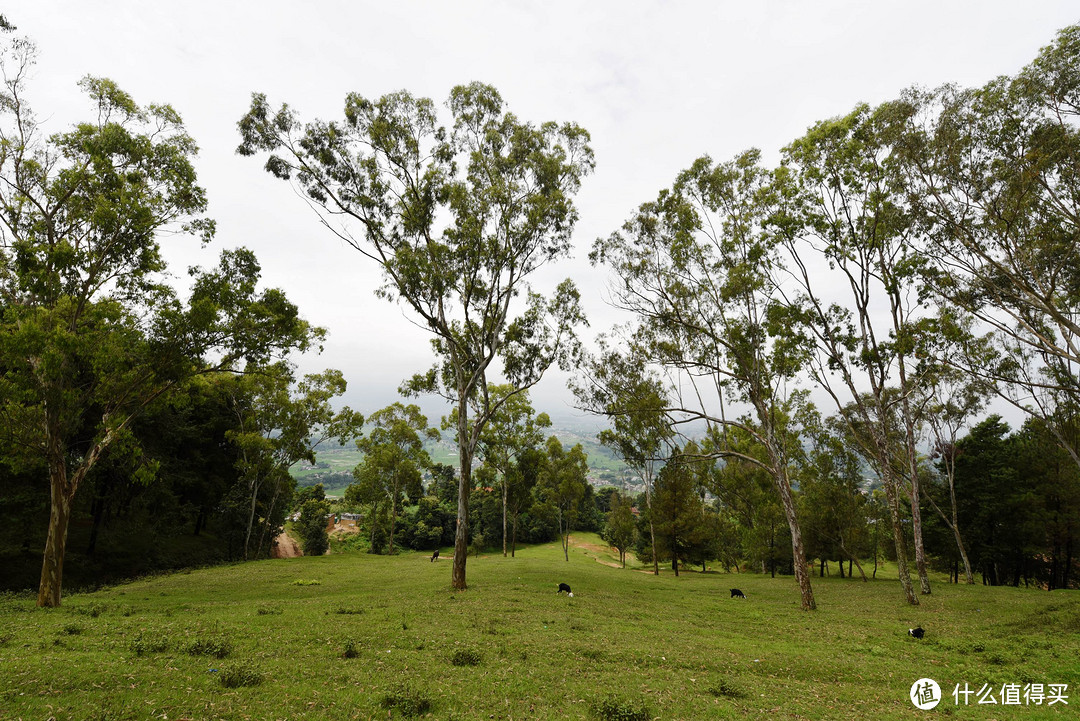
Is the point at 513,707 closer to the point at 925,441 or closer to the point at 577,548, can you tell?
the point at 925,441

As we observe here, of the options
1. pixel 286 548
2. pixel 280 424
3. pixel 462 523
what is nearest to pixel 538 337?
pixel 462 523

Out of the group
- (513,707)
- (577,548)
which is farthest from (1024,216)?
(577,548)

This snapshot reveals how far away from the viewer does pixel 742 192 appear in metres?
23.6

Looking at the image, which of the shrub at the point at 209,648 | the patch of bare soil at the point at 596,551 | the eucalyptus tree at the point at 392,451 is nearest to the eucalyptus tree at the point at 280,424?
the eucalyptus tree at the point at 392,451

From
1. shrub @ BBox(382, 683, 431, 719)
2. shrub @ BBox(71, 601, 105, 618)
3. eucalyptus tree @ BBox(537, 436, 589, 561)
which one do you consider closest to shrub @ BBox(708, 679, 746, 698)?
shrub @ BBox(382, 683, 431, 719)

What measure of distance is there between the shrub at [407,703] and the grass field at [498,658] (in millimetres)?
23

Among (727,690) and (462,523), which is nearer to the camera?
(727,690)

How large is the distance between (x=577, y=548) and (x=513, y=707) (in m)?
61.8

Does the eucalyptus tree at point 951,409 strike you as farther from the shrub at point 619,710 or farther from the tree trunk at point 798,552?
the shrub at point 619,710

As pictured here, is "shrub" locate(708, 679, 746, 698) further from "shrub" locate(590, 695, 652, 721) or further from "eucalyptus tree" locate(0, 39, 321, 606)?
"eucalyptus tree" locate(0, 39, 321, 606)

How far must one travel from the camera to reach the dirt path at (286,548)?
47.1m

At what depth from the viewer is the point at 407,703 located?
6.93m

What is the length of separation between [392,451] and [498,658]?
122 ft

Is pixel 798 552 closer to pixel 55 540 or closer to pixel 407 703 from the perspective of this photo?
pixel 407 703
